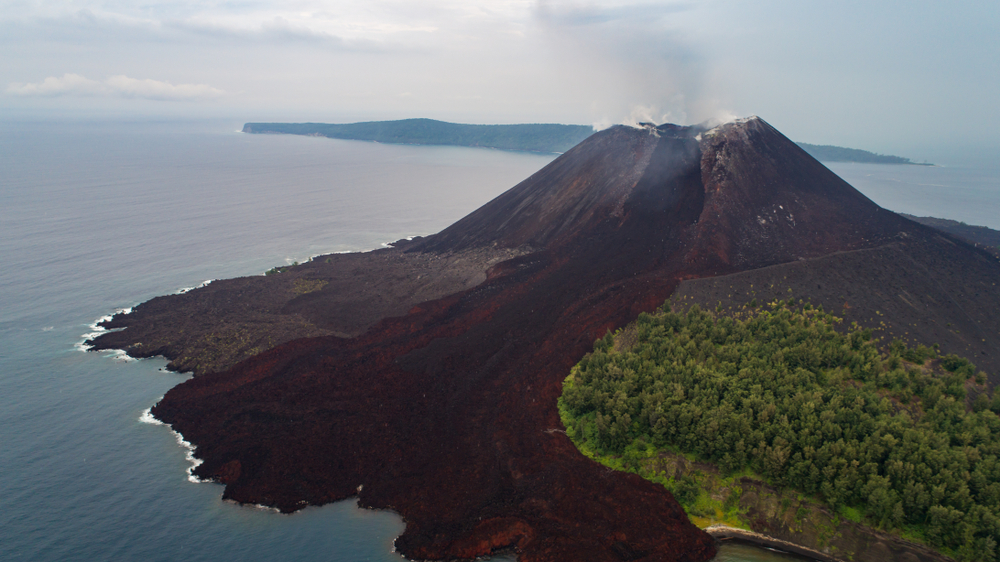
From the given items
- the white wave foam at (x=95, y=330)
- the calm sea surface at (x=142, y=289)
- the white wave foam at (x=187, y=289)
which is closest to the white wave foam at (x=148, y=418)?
the calm sea surface at (x=142, y=289)

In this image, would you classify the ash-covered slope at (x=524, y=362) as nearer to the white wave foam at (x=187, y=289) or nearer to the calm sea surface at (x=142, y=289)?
the calm sea surface at (x=142, y=289)

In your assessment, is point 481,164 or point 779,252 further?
point 481,164

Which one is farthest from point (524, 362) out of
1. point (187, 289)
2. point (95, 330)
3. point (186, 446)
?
point (187, 289)

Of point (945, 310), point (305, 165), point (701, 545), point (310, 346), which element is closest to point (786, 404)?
point (701, 545)

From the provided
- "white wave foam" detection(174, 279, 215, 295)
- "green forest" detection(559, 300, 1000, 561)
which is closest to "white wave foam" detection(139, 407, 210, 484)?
"green forest" detection(559, 300, 1000, 561)

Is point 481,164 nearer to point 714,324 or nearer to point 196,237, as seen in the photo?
point 196,237

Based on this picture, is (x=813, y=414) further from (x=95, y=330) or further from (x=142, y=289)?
(x=142, y=289)
